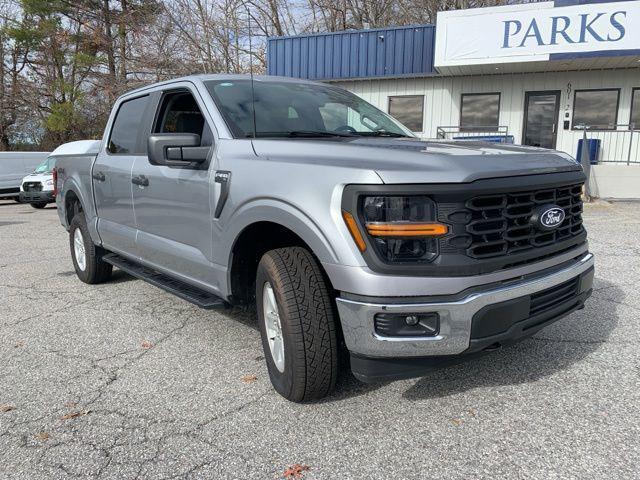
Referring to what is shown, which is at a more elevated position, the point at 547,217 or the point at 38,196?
the point at 547,217

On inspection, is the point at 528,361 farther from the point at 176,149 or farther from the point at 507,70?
the point at 507,70

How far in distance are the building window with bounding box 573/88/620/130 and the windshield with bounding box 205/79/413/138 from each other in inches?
468

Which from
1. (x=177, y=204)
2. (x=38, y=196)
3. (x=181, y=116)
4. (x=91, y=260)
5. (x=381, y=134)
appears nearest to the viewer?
(x=177, y=204)

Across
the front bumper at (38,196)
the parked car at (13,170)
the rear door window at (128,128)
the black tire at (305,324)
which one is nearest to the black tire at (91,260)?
the rear door window at (128,128)

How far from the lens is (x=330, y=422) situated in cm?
285

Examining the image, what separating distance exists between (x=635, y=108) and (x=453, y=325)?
1424 cm

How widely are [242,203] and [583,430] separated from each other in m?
2.20

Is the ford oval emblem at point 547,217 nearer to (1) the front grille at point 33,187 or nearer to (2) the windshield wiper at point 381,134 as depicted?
(2) the windshield wiper at point 381,134

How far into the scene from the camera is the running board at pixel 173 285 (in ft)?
11.6

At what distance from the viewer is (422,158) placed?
8.41ft

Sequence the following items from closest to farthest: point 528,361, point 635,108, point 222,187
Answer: point 222,187, point 528,361, point 635,108

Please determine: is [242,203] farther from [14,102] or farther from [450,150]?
[14,102]

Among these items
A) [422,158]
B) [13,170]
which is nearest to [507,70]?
[422,158]

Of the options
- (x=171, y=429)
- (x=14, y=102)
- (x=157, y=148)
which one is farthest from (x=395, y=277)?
(x=14, y=102)
